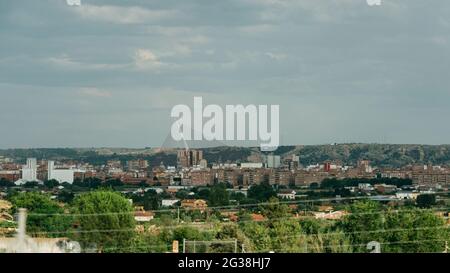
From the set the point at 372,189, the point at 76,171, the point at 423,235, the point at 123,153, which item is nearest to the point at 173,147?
the point at 123,153

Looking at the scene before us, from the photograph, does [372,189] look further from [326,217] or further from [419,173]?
[326,217]

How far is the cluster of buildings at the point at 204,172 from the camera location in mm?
10109

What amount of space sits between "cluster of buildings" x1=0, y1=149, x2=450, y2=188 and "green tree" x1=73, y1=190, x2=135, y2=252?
1.44 feet

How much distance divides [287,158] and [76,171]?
9.01ft

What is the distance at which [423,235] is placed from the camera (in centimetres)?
927

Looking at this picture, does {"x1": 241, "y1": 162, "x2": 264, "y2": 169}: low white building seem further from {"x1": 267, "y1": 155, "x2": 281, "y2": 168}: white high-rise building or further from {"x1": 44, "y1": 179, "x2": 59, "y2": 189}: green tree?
{"x1": 44, "y1": 179, "x2": 59, "y2": 189}: green tree

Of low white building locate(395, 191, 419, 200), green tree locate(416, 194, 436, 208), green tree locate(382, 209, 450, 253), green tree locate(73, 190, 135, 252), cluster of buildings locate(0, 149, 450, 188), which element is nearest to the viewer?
green tree locate(73, 190, 135, 252)

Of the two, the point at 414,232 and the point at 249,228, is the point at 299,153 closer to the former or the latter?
the point at 249,228

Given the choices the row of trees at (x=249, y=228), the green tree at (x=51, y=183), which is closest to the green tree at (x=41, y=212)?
the row of trees at (x=249, y=228)

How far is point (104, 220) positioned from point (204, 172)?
3.13m

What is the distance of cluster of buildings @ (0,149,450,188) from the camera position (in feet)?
33.2

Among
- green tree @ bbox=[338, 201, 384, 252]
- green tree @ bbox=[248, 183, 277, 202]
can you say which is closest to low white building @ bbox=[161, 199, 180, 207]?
green tree @ bbox=[248, 183, 277, 202]

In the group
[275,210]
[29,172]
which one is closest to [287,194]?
[275,210]

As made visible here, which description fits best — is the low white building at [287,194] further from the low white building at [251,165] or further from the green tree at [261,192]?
the low white building at [251,165]
